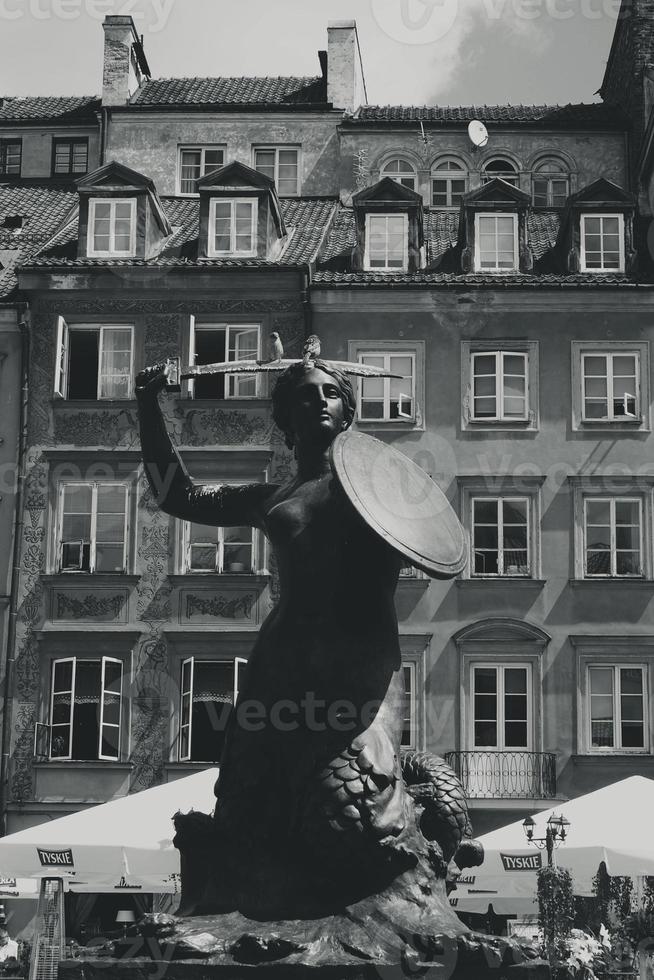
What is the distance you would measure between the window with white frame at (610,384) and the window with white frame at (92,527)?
8.39m

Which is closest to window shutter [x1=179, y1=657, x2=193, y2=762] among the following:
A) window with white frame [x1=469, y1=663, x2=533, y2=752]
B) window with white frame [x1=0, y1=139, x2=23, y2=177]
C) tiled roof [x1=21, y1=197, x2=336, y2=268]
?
window with white frame [x1=469, y1=663, x2=533, y2=752]

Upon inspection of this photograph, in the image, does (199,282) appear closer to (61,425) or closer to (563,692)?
(61,425)

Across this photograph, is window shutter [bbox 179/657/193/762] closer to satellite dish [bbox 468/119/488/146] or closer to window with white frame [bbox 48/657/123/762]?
window with white frame [bbox 48/657/123/762]

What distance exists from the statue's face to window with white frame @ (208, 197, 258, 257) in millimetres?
25582

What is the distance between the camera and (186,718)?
27.8m

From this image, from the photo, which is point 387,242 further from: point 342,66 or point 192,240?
point 342,66

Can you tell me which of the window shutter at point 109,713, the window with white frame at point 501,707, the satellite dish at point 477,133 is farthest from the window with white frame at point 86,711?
the satellite dish at point 477,133

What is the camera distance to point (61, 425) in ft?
96.4

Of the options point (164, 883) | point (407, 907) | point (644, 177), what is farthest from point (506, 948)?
point (644, 177)

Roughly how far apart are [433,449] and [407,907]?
2460 cm

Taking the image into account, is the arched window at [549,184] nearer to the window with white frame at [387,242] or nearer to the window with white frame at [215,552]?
the window with white frame at [387,242]

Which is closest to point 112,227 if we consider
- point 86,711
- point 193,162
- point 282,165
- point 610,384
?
point 193,162

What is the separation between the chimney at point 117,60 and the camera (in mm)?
37531

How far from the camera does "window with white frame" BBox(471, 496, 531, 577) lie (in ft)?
94.9
